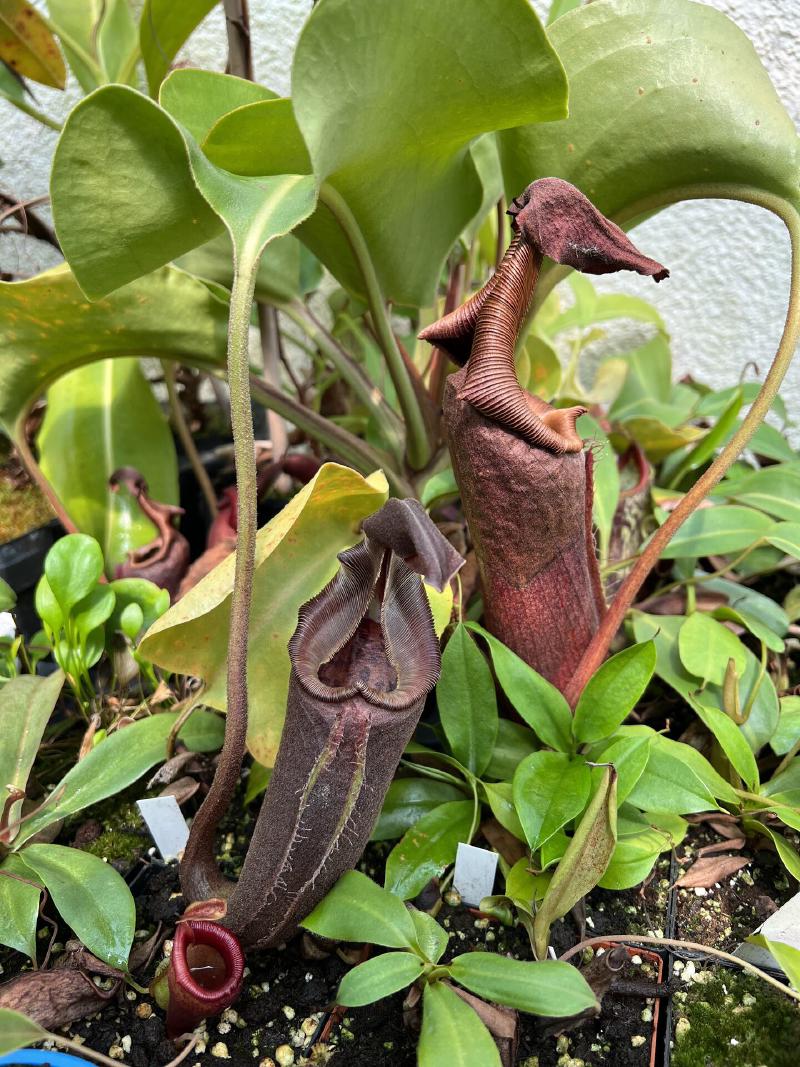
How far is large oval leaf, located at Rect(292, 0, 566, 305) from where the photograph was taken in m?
0.49

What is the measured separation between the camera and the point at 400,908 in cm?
58

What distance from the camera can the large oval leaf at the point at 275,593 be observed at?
674mm

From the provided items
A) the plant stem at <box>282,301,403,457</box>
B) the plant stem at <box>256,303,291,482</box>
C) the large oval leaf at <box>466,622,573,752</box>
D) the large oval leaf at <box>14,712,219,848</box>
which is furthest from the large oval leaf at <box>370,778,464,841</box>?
the plant stem at <box>256,303,291,482</box>

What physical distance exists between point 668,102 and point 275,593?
58 cm

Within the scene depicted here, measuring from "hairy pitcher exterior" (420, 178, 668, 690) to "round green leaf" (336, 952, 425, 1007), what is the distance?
0.33 metres

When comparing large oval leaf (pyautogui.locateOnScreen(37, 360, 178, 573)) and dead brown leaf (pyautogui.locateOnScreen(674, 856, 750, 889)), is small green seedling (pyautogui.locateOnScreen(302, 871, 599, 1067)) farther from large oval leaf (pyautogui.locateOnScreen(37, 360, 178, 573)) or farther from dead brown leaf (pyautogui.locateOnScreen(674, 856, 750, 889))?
large oval leaf (pyautogui.locateOnScreen(37, 360, 178, 573))

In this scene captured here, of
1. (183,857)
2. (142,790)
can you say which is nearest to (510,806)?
(183,857)

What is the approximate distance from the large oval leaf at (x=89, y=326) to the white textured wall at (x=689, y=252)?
849 millimetres

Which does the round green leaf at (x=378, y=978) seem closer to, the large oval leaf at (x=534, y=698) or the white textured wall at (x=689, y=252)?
the large oval leaf at (x=534, y=698)

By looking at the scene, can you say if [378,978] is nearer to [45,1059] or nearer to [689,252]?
[45,1059]

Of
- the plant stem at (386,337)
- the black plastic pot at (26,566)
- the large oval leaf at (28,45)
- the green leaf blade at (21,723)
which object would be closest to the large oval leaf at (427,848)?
the green leaf blade at (21,723)

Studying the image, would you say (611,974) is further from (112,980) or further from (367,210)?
(367,210)

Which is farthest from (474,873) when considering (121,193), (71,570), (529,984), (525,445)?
(121,193)

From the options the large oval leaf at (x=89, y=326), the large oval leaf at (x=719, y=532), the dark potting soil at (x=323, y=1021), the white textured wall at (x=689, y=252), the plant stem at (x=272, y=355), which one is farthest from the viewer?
the white textured wall at (x=689, y=252)
